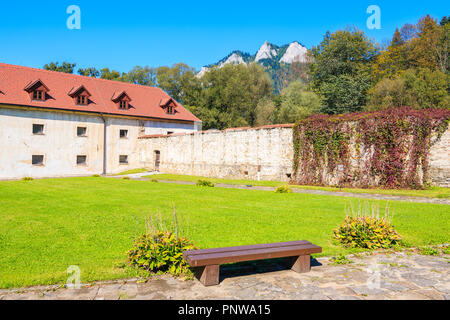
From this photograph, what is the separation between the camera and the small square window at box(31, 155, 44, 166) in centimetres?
2830

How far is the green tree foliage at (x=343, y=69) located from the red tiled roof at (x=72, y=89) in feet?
63.1

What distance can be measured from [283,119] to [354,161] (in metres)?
25.4

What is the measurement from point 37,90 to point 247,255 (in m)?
29.6

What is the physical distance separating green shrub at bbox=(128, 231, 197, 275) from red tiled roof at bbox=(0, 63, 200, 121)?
26.9 metres

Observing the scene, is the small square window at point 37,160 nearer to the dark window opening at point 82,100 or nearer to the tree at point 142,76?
the dark window opening at point 82,100

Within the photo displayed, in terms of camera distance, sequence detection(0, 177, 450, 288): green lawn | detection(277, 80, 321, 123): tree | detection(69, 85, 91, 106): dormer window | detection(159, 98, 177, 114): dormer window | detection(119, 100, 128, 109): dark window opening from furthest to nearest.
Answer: detection(277, 80, 321, 123): tree < detection(159, 98, 177, 114): dormer window < detection(119, 100, 128, 109): dark window opening < detection(69, 85, 91, 106): dormer window < detection(0, 177, 450, 288): green lawn

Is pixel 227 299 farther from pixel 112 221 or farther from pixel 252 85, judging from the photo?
pixel 252 85

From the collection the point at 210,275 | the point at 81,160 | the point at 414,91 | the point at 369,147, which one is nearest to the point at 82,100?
the point at 81,160

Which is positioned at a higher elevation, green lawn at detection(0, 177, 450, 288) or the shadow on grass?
green lawn at detection(0, 177, 450, 288)

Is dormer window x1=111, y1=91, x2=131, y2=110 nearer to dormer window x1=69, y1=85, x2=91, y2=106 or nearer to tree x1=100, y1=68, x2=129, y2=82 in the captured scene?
dormer window x1=69, y1=85, x2=91, y2=106

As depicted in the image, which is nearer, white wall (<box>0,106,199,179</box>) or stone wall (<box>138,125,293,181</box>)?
stone wall (<box>138,125,293,181</box>)

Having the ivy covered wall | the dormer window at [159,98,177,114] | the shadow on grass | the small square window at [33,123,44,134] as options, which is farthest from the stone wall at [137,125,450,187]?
the shadow on grass

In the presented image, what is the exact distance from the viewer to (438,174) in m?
A: 17.0

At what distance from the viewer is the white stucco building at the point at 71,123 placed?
2731cm
